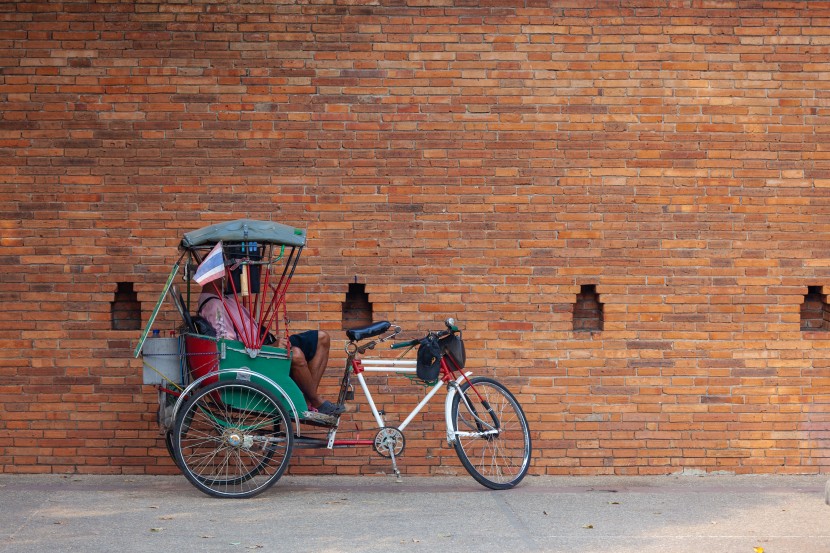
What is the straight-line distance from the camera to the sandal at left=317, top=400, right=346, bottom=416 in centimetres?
766

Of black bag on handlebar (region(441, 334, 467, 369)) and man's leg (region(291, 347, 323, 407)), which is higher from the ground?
black bag on handlebar (region(441, 334, 467, 369))

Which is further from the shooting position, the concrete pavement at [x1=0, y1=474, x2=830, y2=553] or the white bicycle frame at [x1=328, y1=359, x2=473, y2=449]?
the white bicycle frame at [x1=328, y1=359, x2=473, y2=449]

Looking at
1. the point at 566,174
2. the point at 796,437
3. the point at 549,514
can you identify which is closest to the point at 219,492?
the point at 549,514

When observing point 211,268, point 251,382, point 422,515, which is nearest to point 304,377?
point 251,382

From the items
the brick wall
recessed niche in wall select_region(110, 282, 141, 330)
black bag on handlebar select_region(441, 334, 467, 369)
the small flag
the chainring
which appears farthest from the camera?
recessed niche in wall select_region(110, 282, 141, 330)

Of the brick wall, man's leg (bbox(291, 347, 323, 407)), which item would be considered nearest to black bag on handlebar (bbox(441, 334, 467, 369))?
the brick wall

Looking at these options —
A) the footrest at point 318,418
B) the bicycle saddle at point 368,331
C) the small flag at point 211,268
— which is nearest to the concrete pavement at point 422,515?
the footrest at point 318,418

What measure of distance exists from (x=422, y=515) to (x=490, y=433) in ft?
3.31

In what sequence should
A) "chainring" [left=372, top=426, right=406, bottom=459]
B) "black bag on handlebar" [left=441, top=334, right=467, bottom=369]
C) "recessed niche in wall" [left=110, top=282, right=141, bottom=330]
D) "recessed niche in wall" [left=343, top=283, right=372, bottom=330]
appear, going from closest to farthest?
"chainring" [left=372, top=426, right=406, bottom=459]
"black bag on handlebar" [left=441, top=334, right=467, bottom=369]
"recessed niche in wall" [left=110, top=282, right=141, bottom=330]
"recessed niche in wall" [left=343, top=283, right=372, bottom=330]

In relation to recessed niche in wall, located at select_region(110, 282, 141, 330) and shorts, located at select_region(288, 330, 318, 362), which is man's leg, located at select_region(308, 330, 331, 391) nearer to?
shorts, located at select_region(288, 330, 318, 362)

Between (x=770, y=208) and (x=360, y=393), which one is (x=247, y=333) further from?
(x=770, y=208)

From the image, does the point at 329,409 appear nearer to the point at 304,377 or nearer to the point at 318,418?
the point at 318,418

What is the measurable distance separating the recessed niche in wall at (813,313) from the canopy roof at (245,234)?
13.9 ft

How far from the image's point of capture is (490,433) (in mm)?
7789
